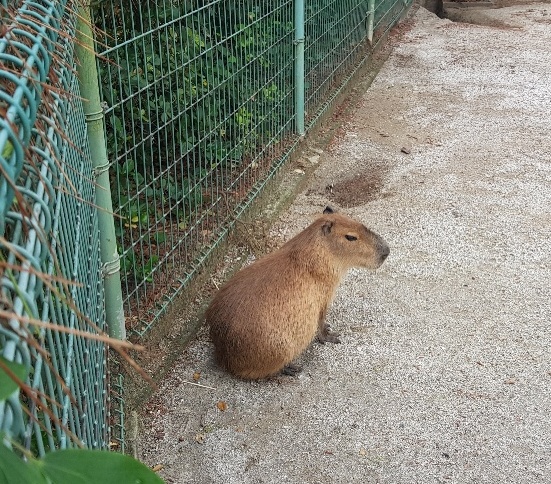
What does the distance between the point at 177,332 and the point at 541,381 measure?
179 cm

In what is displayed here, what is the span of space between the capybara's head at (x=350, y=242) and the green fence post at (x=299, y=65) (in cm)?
200

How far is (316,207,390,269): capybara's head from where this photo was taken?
3342 millimetres

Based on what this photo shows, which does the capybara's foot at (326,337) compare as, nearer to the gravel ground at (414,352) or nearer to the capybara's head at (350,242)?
the gravel ground at (414,352)

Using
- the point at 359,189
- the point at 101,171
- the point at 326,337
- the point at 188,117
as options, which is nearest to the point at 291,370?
the point at 326,337

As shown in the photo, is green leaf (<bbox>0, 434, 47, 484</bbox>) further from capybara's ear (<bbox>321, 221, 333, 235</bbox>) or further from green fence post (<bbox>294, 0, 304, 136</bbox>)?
green fence post (<bbox>294, 0, 304, 136</bbox>)

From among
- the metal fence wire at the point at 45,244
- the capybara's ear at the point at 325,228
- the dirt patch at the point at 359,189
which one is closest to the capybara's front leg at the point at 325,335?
the capybara's ear at the point at 325,228

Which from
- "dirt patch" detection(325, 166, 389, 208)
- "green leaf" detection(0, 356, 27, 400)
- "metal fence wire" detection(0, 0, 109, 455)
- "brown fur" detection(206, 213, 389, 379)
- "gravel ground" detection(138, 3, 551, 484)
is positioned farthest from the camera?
"dirt patch" detection(325, 166, 389, 208)

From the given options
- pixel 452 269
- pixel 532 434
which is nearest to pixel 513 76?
pixel 452 269

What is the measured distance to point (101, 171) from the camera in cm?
278

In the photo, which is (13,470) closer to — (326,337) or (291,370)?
(291,370)

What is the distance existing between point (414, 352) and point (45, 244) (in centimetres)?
273

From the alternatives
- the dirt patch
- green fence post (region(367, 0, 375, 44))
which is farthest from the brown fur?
green fence post (region(367, 0, 375, 44))

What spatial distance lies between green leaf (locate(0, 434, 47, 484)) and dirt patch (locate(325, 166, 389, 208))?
171 inches

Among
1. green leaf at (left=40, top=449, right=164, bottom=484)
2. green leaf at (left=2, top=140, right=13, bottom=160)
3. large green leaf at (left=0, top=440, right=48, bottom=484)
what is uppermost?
green leaf at (left=2, top=140, right=13, bottom=160)
